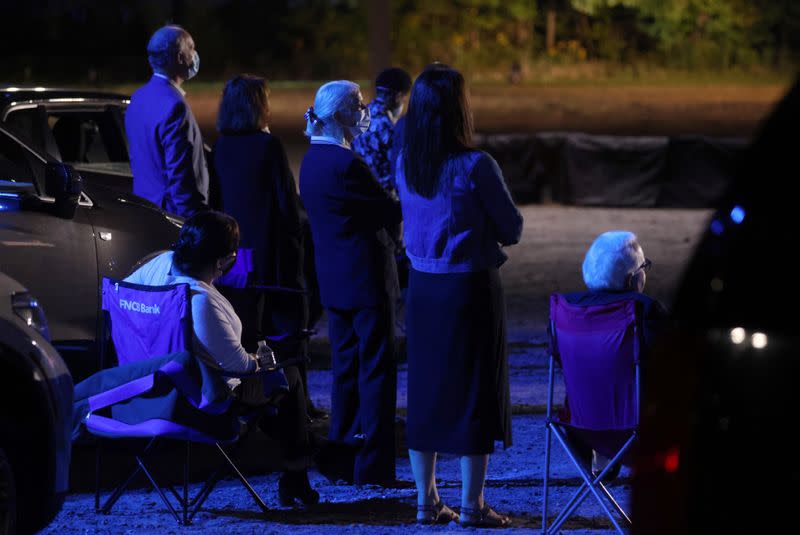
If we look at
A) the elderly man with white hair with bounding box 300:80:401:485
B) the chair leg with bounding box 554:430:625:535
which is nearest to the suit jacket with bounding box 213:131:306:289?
the elderly man with white hair with bounding box 300:80:401:485

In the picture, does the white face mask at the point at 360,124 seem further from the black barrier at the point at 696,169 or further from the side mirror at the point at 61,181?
the black barrier at the point at 696,169

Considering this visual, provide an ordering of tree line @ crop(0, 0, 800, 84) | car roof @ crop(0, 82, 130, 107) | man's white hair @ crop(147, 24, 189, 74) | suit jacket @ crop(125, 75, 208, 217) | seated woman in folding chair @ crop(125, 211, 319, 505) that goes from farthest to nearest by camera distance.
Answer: tree line @ crop(0, 0, 800, 84)
car roof @ crop(0, 82, 130, 107)
man's white hair @ crop(147, 24, 189, 74)
suit jacket @ crop(125, 75, 208, 217)
seated woman in folding chair @ crop(125, 211, 319, 505)

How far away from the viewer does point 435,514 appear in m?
6.08

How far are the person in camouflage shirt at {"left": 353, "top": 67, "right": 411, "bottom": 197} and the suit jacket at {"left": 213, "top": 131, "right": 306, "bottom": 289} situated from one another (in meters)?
1.48

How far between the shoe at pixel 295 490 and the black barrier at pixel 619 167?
1296 cm

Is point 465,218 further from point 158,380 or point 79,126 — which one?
Result: point 79,126

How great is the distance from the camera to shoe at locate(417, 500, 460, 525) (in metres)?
6.07

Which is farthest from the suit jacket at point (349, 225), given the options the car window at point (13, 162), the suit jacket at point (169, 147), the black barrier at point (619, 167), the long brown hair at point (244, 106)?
the black barrier at point (619, 167)

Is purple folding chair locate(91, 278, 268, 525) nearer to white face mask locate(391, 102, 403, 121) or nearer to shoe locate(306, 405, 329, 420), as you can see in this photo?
shoe locate(306, 405, 329, 420)

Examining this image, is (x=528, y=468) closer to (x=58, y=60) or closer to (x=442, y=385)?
(x=442, y=385)

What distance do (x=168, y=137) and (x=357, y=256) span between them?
1.85 meters

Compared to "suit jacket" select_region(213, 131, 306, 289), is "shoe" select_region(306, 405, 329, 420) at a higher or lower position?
lower

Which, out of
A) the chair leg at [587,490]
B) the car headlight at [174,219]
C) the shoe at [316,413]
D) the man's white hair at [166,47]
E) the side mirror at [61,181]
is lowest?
the shoe at [316,413]

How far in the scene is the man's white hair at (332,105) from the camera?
662cm
